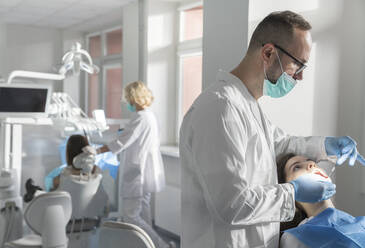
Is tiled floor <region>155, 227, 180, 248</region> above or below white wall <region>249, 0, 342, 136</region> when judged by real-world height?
below

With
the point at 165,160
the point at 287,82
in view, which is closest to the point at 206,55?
the point at 287,82

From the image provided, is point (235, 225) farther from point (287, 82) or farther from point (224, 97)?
point (287, 82)

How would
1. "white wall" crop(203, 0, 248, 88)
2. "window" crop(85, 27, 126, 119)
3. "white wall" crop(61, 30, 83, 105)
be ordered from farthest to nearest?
"white wall" crop(61, 30, 83, 105) < "window" crop(85, 27, 126, 119) < "white wall" crop(203, 0, 248, 88)

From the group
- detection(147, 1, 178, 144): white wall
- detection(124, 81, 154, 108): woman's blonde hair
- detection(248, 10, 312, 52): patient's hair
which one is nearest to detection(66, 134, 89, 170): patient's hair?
detection(124, 81, 154, 108): woman's blonde hair

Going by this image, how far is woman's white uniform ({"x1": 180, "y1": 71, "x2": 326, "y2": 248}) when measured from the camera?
3.49 ft

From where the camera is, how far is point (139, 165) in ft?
9.73

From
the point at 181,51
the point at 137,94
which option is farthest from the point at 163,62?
the point at 137,94

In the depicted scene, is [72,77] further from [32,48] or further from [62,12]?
[62,12]

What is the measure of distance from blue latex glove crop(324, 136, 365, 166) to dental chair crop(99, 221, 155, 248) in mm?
753

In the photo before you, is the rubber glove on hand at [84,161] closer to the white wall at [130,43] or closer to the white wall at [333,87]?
the white wall at [333,87]

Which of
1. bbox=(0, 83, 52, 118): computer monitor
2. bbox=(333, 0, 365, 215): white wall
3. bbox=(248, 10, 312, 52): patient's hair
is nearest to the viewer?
bbox=(248, 10, 312, 52): patient's hair

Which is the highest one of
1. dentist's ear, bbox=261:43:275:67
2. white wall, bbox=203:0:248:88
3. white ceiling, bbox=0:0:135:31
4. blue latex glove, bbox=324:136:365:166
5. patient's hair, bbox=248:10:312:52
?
white ceiling, bbox=0:0:135:31

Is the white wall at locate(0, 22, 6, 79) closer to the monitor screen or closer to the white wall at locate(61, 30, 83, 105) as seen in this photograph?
the white wall at locate(61, 30, 83, 105)

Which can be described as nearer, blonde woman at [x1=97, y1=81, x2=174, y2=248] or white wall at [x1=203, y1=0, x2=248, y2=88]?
white wall at [x1=203, y1=0, x2=248, y2=88]
